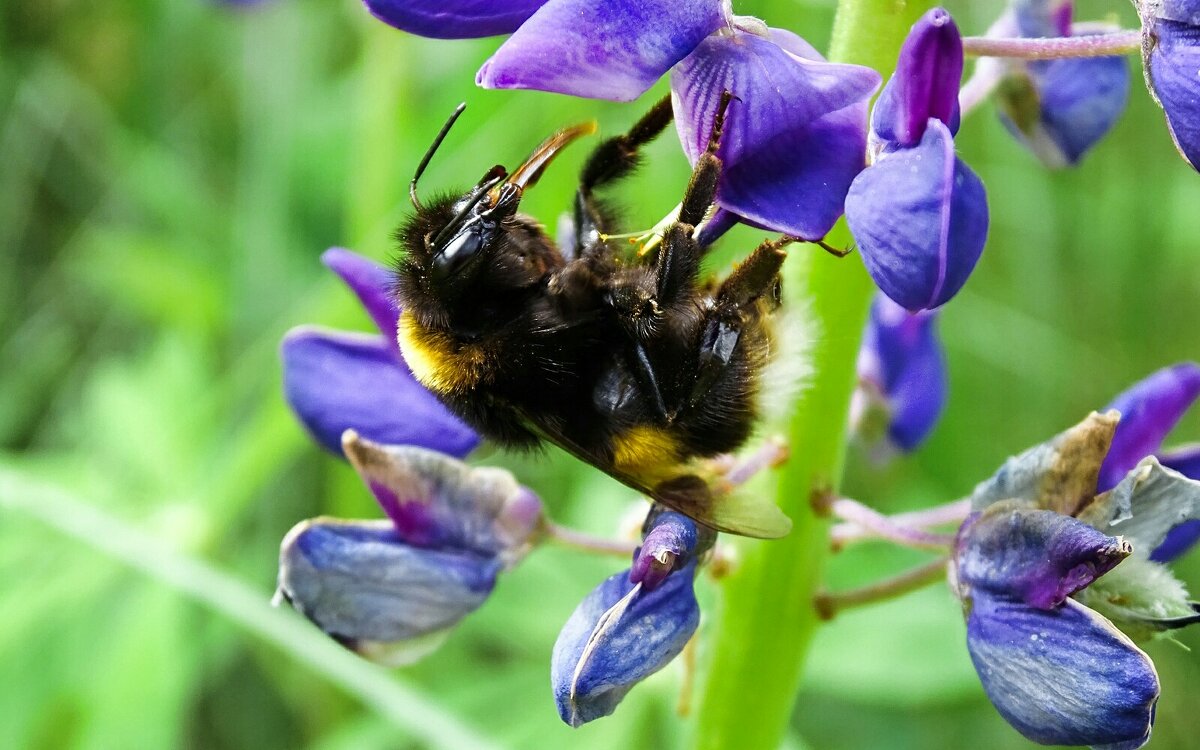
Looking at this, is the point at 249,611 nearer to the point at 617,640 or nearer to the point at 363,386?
the point at 363,386

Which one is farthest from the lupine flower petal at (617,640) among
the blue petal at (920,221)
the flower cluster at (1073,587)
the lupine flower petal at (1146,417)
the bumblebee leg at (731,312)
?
the lupine flower petal at (1146,417)

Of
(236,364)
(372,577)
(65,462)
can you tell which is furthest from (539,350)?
(236,364)

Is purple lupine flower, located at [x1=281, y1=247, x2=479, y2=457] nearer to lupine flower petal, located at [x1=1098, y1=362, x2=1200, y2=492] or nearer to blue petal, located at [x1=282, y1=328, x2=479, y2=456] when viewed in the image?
blue petal, located at [x1=282, y1=328, x2=479, y2=456]

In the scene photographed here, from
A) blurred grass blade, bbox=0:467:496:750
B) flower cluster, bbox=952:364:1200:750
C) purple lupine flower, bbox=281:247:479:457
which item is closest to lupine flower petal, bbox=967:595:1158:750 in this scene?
flower cluster, bbox=952:364:1200:750

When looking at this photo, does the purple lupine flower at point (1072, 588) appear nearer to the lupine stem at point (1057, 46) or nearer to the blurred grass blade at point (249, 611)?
the lupine stem at point (1057, 46)

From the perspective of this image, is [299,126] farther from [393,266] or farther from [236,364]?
[393,266]
